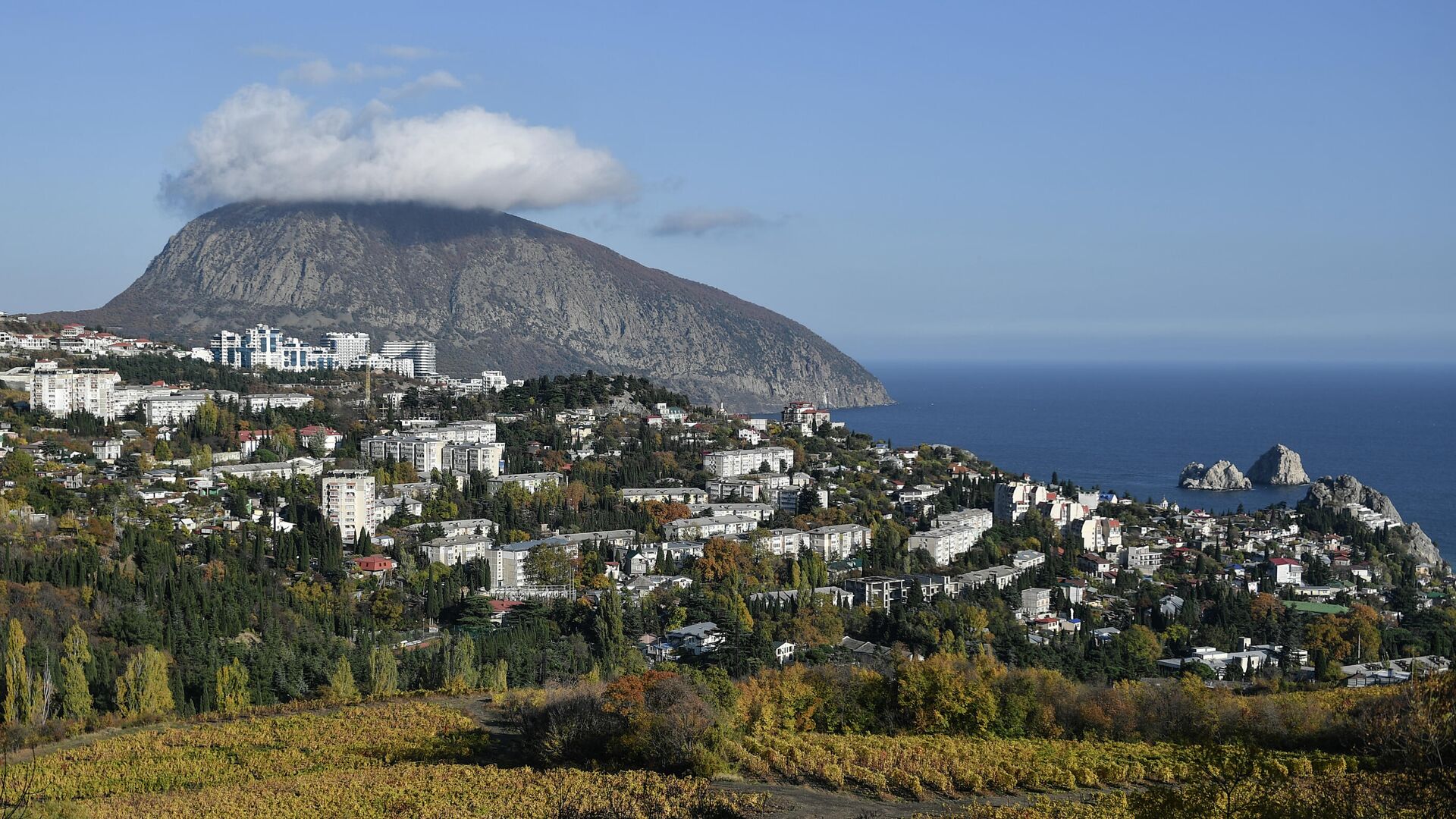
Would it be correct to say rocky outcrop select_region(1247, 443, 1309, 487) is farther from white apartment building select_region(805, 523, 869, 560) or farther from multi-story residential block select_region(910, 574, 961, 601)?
multi-story residential block select_region(910, 574, 961, 601)

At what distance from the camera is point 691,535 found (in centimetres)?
3878

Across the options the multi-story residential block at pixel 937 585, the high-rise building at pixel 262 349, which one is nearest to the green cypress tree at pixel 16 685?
the multi-story residential block at pixel 937 585

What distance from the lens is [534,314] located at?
133125 mm

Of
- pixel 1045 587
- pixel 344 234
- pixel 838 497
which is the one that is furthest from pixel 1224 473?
pixel 344 234

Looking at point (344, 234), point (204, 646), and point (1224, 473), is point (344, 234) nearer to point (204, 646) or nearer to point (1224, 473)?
point (1224, 473)

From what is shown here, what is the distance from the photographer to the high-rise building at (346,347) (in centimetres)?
8125

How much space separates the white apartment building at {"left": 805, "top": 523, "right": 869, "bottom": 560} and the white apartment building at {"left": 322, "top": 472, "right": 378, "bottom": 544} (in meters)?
Result: 13.5

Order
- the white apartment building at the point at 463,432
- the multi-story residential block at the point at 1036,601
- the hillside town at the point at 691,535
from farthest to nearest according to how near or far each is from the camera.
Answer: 1. the white apartment building at the point at 463,432
2. the multi-story residential block at the point at 1036,601
3. the hillside town at the point at 691,535

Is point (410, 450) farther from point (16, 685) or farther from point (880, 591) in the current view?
point (16, 685)

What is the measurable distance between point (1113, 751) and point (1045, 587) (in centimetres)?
1760

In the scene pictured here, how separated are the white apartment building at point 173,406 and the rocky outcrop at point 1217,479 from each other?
46.7 metres

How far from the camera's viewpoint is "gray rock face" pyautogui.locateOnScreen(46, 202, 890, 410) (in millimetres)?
112625

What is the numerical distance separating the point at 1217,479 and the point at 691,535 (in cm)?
3705

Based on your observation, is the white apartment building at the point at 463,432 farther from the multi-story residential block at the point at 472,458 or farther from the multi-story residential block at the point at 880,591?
the multi-story residential block at the point at 880,591
